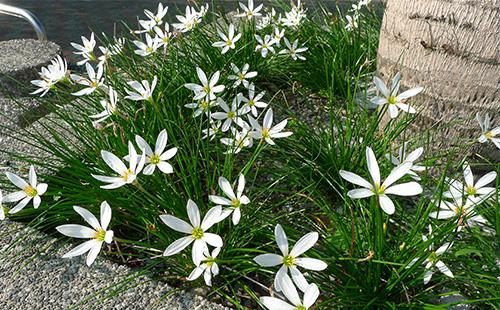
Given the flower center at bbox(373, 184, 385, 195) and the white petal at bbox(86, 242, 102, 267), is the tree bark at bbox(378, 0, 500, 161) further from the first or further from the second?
the white petal at bbox(86, 242, 102, 267)

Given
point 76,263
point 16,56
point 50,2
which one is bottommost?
point 50,2

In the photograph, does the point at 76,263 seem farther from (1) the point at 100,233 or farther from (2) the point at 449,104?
(2) the point at 449,104

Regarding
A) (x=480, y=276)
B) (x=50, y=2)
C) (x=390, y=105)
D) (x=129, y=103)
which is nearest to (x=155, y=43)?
(x=129, y=103)

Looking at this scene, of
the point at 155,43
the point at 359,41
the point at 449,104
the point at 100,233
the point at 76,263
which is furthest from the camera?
the point at 359,41

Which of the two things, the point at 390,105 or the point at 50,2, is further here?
the point at 50,2

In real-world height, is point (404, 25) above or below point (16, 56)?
above

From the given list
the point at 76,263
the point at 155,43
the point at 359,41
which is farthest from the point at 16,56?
the point at 76,263

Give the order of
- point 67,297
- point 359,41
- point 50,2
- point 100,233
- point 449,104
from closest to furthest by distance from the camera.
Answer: point 100,233
point 67,297
point 449,104
point 359,41
point 50,2

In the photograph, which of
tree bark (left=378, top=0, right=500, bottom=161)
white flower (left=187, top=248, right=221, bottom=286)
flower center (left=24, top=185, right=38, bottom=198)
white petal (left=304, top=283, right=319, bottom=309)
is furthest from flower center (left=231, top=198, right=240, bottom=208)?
tree bark (left=378, top=0, right=500, bottom=161)
